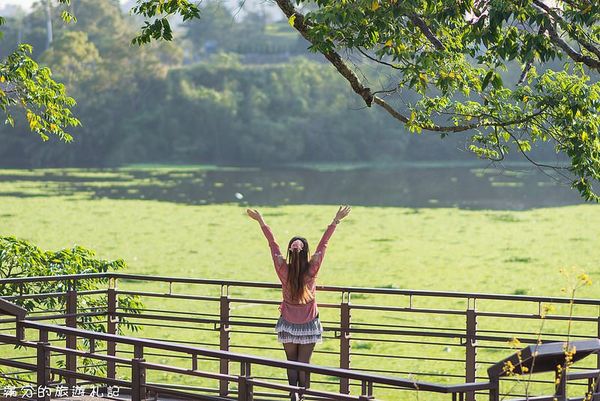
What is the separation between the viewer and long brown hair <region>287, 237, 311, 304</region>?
22.3 ft

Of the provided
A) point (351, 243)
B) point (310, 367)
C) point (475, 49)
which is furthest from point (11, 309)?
point (351, 243)

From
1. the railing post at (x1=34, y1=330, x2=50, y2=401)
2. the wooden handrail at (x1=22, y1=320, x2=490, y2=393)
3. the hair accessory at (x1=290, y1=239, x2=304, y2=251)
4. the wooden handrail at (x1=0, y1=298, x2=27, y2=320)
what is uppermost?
the hair accessory at (x1=290, y1=239, x2=304, y2=251)

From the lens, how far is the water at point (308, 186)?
54.1m

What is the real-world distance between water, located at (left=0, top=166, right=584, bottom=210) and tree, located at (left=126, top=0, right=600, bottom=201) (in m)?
36.5

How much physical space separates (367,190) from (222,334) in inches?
2071

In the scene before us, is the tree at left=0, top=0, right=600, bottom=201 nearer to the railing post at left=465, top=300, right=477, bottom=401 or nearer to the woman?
the railing post at left=465, top=300, right=477, bottom=401

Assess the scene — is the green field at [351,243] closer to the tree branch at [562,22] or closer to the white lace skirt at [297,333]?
the tree branch at [562,22]

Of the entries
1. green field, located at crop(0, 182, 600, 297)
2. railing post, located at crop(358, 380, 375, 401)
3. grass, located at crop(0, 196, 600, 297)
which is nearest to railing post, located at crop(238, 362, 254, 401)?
railing post, located at crop(358, 380, 375, 401)

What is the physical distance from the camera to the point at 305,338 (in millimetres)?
6879

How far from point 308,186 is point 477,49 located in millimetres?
54150

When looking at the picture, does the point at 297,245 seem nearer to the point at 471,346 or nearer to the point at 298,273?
the point at 298,273

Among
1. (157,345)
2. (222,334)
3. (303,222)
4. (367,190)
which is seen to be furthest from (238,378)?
(367,190)

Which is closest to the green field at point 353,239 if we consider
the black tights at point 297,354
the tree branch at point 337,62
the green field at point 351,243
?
the green field at point 351,243

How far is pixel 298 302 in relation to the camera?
6.88 m
